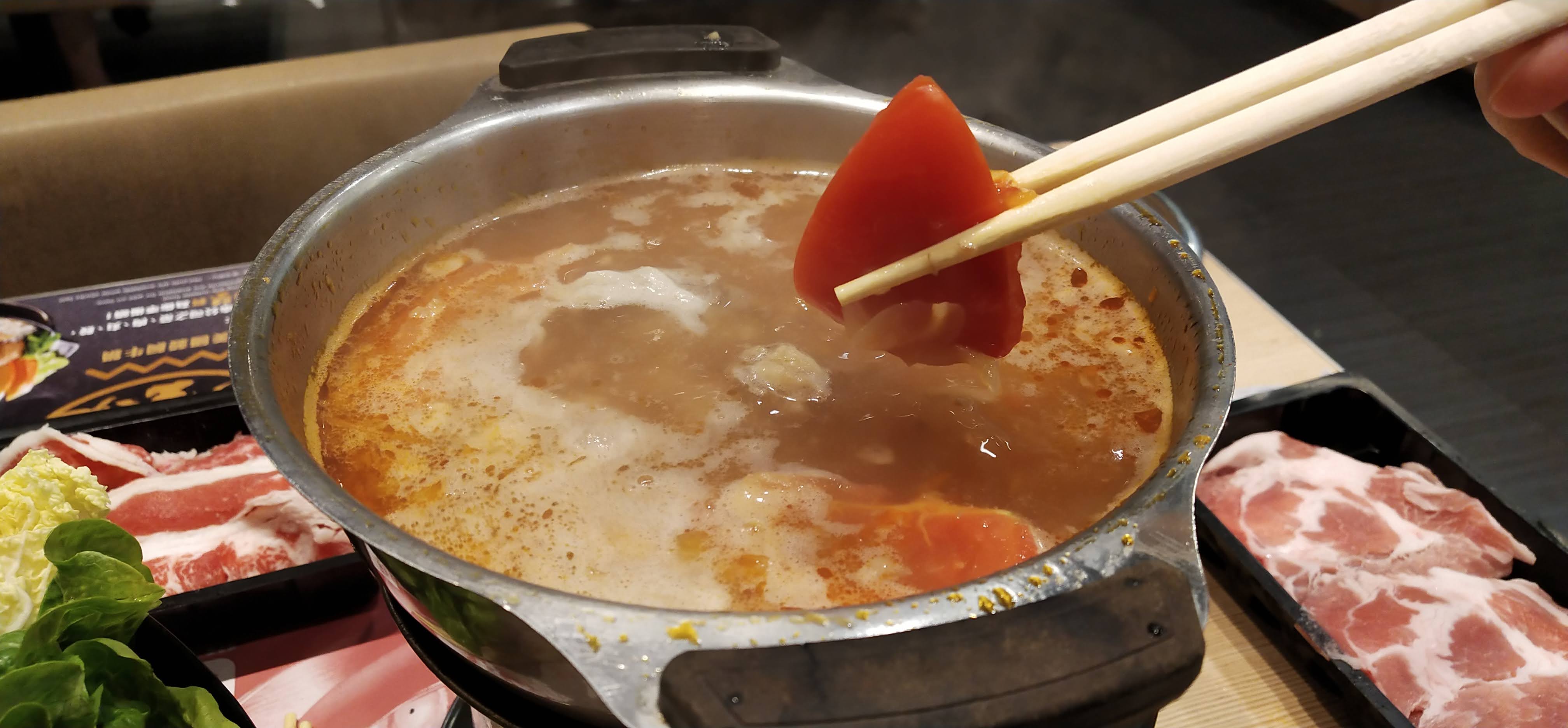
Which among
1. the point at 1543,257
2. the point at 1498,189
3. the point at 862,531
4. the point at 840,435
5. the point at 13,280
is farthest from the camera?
the point at 1498,189

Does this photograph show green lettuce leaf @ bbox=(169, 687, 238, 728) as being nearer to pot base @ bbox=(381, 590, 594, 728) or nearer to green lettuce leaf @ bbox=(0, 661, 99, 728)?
green lettuce leaf @ bbox=(0, 661, 99, 728)

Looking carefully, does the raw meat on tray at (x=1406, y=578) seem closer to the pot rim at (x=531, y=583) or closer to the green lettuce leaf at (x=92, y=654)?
the pot rim at (x=531, y=583)

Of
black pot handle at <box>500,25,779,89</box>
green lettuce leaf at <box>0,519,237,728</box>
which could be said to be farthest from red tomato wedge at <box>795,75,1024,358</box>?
green lettuce leaf at <box>0,519,237,728</box>

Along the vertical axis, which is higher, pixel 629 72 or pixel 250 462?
pixel 629 72

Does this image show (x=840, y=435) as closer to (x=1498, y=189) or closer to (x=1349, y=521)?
(x=1349, y=521)

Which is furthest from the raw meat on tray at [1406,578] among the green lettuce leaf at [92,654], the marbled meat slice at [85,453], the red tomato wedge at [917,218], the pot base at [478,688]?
the marbled meat slice at [85,453]

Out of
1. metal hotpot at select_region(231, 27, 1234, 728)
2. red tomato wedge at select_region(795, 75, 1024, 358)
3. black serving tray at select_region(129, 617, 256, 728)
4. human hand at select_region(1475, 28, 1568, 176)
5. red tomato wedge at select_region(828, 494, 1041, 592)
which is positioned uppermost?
human hand at select_region(1475, 28, 1568, 176)

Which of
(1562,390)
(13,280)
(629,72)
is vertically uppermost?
(629,72)

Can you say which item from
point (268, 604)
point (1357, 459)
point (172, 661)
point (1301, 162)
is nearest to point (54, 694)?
point (172, 661)

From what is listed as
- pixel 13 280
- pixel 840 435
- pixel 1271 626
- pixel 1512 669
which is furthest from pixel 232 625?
pixel 1512 669
